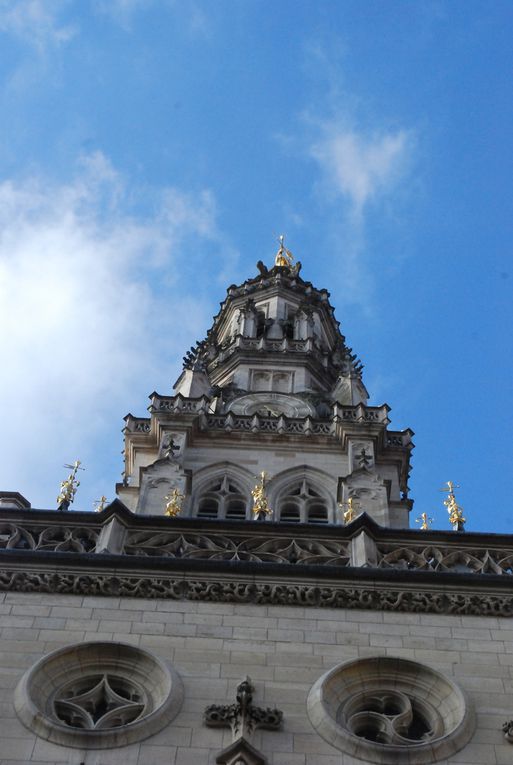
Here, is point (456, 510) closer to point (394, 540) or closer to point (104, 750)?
point (394, 540)

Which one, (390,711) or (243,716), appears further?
(390,711)

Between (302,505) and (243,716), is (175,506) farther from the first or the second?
(243,716)

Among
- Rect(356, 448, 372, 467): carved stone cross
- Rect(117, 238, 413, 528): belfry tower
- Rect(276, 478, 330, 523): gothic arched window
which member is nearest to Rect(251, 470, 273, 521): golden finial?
Rect(117, 238, 413, 528): belfry tower

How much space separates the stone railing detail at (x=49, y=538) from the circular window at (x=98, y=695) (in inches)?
106

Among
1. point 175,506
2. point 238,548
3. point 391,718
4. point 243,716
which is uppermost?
point 175,506

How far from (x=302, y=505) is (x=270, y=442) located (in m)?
2.97

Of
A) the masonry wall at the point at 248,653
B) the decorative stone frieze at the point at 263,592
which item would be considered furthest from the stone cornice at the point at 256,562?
the masonry wall at the point at 248,653

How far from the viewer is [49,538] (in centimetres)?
1722

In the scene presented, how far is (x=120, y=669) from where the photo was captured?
14422 millimetres

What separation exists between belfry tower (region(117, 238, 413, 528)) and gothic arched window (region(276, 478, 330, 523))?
1.1 inches

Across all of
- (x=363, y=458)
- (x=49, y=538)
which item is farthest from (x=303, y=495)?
(x=49, y=538)

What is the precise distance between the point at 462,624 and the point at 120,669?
4.32 meters

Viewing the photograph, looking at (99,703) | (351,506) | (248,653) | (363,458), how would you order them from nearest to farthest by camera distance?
(99,703), (248,653), (351,506), (363,458)

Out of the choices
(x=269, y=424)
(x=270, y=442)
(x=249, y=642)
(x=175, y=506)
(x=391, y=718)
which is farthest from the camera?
(x=269, y=424)
